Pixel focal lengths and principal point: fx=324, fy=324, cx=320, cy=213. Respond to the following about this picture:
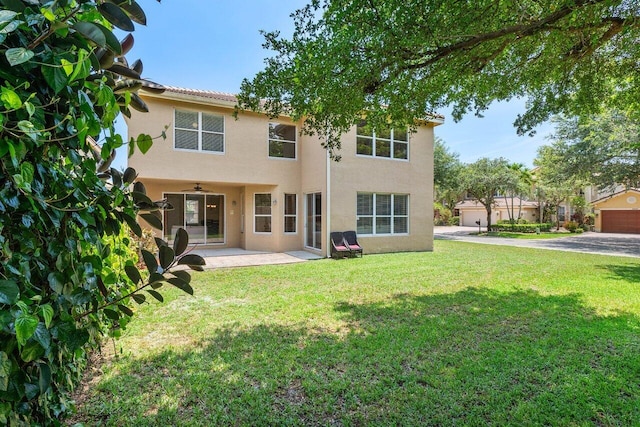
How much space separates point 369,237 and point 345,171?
301 centimetres

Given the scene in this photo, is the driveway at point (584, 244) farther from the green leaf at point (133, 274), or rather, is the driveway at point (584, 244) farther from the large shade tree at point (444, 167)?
the green leaf at point (133, 274)

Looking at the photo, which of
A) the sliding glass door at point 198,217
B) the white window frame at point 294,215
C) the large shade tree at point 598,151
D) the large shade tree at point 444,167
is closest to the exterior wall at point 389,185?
the white window frame at point 294,215

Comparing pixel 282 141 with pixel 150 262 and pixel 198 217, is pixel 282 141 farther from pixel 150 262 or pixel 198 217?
pixel 150 262

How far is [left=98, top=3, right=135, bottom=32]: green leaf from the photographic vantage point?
1352mm

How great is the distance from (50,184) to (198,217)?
14.7 meters

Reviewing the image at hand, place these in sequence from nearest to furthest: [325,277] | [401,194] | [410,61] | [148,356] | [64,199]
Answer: [64,199], [148,356], [410,61], [325,277], [401,194]

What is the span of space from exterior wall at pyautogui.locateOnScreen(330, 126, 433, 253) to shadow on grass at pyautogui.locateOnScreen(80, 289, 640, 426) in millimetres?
7779

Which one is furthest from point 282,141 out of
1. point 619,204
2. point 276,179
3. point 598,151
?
point 619,204

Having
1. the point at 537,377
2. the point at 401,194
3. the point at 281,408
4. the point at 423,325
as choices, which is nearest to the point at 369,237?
the point at 401,194

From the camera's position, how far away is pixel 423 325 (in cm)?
547

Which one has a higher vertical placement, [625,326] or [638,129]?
[638,129]

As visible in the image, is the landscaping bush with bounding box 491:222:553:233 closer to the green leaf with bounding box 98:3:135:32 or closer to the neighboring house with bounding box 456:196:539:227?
the neighboring house with bounding box 456:196:539:227

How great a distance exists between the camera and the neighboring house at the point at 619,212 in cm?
3073

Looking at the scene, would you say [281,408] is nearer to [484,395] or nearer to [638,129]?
[484,395]
